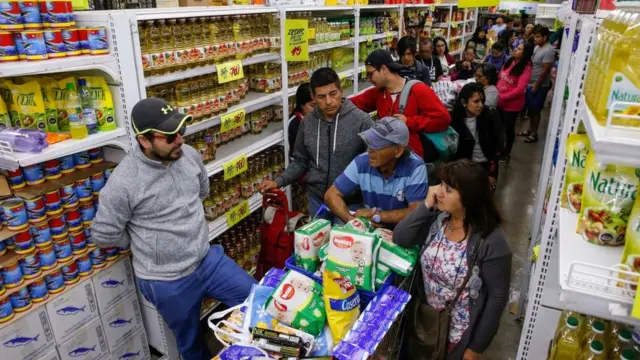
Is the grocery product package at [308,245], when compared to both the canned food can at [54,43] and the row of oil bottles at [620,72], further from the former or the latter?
the canned food can at [54,43]

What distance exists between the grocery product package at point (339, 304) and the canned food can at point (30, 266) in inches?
65.8

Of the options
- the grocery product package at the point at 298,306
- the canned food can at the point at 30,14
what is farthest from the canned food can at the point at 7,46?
the grocery product package at the point at 298,306

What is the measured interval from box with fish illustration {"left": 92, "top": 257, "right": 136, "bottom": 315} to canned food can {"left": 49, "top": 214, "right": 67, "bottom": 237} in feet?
1.27

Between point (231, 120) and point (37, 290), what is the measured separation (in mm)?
1715

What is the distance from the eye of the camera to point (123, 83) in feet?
8.38

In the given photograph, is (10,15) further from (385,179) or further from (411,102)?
(411,102)

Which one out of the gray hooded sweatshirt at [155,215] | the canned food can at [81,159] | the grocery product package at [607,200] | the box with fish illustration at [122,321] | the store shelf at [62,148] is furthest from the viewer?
the box with fish illustration at [122,321]

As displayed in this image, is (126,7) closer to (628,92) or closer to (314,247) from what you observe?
(314,247)

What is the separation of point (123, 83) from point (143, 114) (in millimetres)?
350

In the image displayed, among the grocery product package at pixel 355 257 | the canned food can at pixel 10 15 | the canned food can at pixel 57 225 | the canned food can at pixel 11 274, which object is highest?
the canned food can at pixel 10 15

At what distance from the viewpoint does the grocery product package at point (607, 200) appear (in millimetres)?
1257

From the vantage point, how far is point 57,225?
8.21 ft

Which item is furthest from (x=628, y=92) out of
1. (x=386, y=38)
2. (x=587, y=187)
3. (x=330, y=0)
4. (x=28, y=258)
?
(x=386, y=38)

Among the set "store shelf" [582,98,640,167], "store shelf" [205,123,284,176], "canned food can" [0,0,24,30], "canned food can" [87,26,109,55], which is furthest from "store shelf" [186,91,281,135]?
"store shelf" [582,98,640,167]
